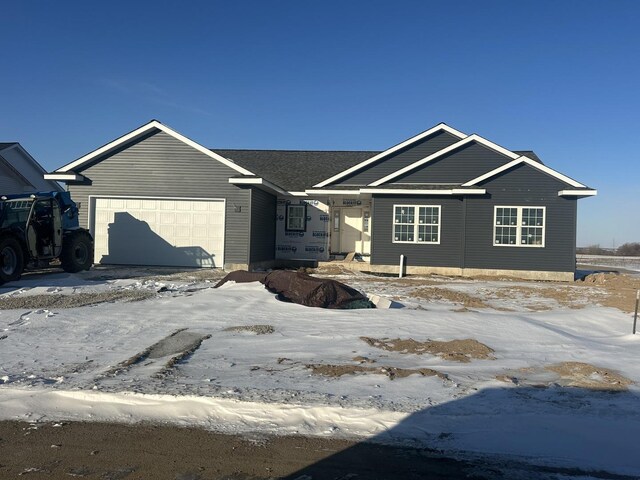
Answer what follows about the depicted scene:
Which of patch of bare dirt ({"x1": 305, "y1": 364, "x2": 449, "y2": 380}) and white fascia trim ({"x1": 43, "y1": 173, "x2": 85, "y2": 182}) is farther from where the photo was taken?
white fascia trim ({"x1": 43, "y1": 173, "x2": 85, "y2": 182})

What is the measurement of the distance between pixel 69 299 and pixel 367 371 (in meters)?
7.38

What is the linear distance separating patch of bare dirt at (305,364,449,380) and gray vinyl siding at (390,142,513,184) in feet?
51.9

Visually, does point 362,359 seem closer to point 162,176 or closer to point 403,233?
point 403,233

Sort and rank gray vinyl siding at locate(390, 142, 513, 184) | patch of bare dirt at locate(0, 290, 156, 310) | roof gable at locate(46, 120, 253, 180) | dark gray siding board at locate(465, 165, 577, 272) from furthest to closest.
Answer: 1. gray vinyl siding at locate(390, 142, 513, 184)
2. dark gray siding board at locate(465, 165, 577, 272)
3. roof gable at locate(46, 120, 253, 180)
4. patch of bare dirt at locate(0, 290, 156, 310)

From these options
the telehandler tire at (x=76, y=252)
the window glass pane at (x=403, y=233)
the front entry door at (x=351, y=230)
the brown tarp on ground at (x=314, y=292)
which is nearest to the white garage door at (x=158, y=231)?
the telehandler tire at (x=76, y=252)

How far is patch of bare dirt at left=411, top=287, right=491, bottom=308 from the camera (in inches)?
503

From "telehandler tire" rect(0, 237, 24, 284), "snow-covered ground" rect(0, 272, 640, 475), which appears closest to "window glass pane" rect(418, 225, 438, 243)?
"snow-covered ground" rect(0, 272, 640, 475)

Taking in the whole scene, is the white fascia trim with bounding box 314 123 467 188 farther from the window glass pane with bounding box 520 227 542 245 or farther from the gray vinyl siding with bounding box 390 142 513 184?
the window glass pane with bounding box 520 227 542 245

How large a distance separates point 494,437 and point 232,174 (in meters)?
A: 16.5

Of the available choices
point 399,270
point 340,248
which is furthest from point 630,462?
point 340,248

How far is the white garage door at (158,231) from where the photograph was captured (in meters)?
20.2

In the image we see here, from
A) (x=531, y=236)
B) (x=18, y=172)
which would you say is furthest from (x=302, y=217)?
(x=18, y=172)

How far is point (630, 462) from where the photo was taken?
4.40 meters

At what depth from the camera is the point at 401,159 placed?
2330cm
